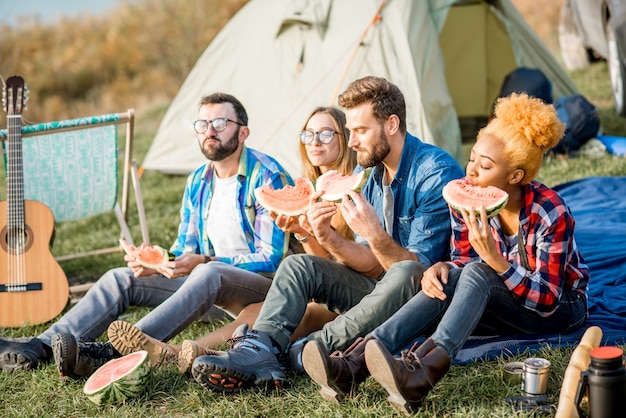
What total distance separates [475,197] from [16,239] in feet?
11.1

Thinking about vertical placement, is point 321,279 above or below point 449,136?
below

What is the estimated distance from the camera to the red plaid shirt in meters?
3.73

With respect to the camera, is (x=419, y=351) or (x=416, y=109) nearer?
(x=419, y=351)

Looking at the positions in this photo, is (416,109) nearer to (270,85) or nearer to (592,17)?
(270,85)

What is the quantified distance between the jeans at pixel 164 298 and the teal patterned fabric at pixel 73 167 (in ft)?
5.83

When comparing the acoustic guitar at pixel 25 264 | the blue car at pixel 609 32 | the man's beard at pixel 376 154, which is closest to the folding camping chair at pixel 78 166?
the acoustic guitar at pixel 25 264

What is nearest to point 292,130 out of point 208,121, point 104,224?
point 104,224

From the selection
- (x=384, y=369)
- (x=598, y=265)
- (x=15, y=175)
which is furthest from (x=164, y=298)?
(x=598, y=265)

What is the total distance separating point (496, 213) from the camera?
368 cm

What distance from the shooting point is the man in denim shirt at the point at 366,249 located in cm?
387

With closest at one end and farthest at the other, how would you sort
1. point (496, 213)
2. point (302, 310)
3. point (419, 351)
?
point (419, 351) → point (496, 213) → point (302, 310)

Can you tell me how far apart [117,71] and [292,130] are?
1502 cm

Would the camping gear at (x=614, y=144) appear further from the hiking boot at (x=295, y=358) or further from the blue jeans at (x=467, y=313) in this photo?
the hiking boot at (x=295, y=358)

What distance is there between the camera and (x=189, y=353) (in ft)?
13.3
